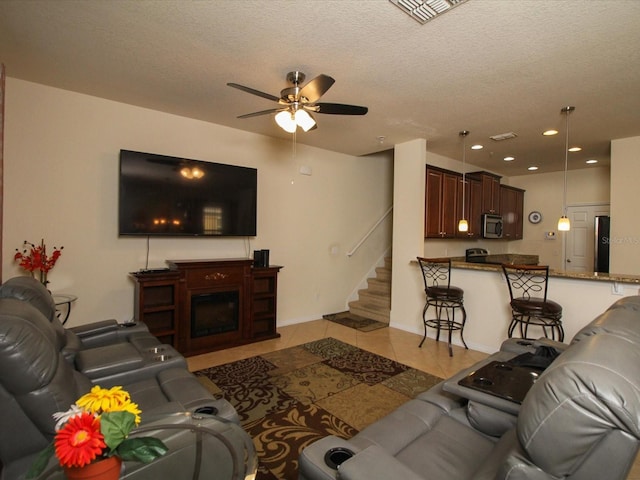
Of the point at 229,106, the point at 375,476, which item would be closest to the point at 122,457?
the point at 375,476

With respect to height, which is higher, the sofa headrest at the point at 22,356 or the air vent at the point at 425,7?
the air vent at the point at 425,7

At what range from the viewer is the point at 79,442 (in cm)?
73

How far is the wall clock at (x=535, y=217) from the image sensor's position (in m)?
6.73

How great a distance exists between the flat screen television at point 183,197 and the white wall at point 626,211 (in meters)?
4.77

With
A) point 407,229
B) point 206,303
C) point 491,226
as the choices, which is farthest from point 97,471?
point 491,226

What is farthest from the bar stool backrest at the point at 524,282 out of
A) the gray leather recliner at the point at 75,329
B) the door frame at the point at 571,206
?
the door frame at the point at 571,206

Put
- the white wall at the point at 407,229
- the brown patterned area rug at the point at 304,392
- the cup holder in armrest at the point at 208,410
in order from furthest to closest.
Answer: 1. the white wall at the point at 407,229
2. the brown patterned area rug at the point at 304,392
3. the cup holder in armrest at the point at 208,410

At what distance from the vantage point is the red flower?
2.37 ft

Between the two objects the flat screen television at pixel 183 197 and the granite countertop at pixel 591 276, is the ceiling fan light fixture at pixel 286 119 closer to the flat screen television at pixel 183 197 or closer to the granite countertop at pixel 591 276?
the flat screen television at pixel 183 197

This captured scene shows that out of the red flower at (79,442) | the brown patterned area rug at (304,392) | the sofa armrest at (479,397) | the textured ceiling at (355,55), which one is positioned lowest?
the brown patterned area rug at (304,392)

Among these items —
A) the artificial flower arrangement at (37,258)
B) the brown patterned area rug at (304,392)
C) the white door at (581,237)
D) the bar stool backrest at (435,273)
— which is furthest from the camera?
the white door at (581,237)

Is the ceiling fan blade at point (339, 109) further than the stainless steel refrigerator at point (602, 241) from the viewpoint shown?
No

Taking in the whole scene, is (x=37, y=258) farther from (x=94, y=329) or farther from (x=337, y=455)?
(x=337, y=455)

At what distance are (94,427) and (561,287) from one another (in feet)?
13.2
